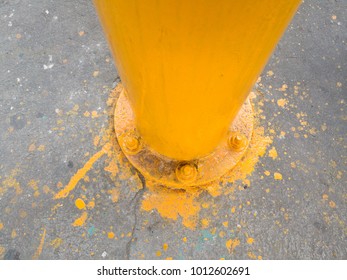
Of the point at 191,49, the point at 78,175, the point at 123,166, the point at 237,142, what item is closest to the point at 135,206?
the point at 123,166

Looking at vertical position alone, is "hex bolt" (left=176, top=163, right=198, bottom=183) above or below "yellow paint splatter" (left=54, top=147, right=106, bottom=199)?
above

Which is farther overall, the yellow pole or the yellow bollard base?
the yellow bollard base

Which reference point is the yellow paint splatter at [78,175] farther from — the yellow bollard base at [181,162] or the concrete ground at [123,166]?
the yellow bollard base at [181,162]

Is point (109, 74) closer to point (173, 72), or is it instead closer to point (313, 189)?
point (173, 72)

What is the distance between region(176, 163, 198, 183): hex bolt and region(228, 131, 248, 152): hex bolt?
21cm

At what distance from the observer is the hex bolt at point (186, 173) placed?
1403 mm

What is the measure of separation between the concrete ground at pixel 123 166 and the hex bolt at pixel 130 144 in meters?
0.06

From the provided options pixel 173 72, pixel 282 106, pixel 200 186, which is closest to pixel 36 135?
pixel 200 186

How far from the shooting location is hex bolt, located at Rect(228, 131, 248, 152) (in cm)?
145

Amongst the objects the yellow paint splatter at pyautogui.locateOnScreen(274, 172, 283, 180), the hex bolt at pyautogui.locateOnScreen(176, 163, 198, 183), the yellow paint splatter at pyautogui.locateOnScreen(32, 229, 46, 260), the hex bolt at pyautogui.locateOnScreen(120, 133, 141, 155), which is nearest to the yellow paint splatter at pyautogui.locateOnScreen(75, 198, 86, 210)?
the yellow paint splatter at pyautogui.locateOnScreen(32, 229, 46, 260)

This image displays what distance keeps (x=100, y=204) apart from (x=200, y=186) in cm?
45

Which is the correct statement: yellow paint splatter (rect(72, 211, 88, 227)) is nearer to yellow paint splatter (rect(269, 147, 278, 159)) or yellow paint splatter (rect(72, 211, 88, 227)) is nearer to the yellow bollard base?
the yellow bollard base

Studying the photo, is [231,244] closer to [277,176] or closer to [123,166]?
[277,176]

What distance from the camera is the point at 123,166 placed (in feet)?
4.88
